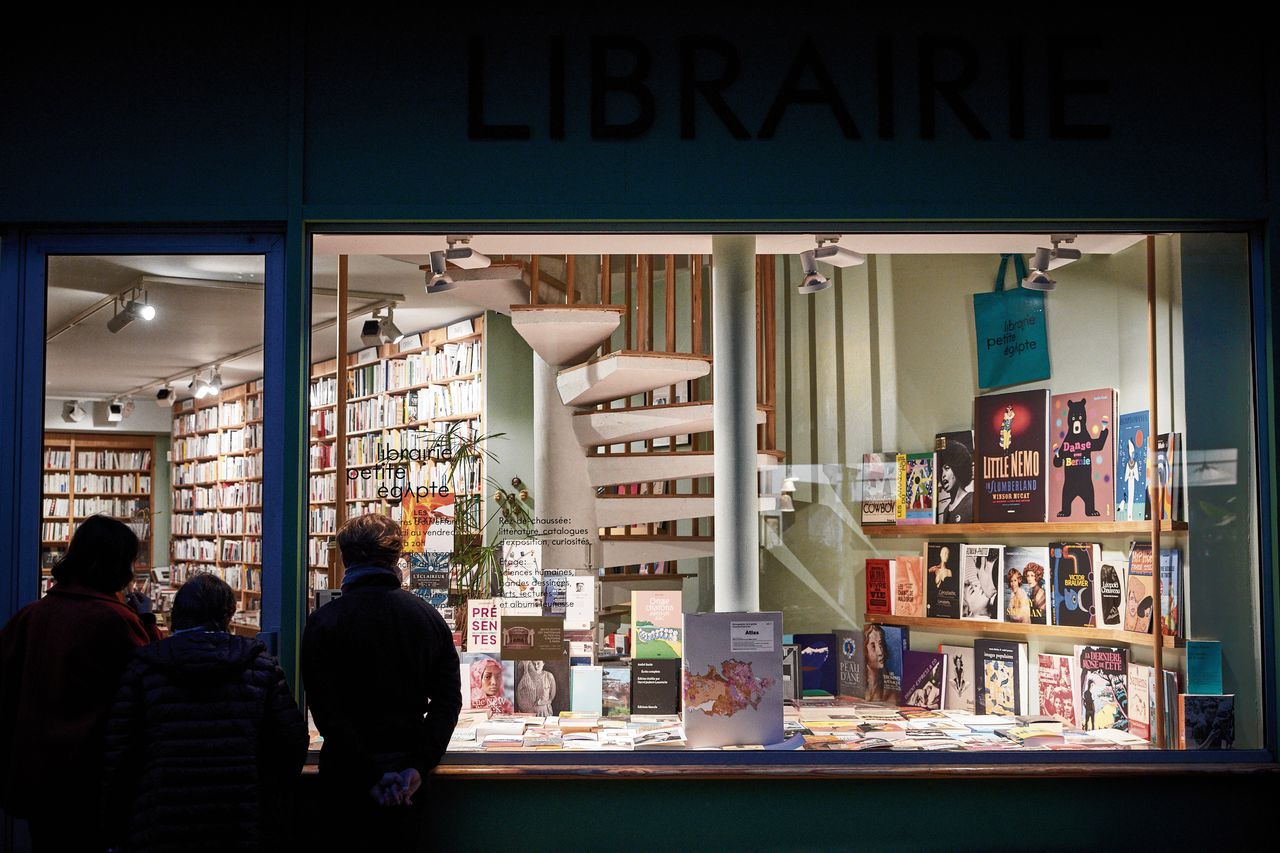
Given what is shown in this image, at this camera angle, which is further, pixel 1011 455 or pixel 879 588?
pixel 879 588

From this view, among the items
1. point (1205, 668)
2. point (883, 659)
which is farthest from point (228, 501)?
point (1205, 668)

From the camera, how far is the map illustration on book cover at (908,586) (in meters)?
4.97

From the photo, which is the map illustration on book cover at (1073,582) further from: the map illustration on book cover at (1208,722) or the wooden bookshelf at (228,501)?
the wooden bookshelf at (228,501)

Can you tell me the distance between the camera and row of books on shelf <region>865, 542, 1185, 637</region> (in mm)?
4152

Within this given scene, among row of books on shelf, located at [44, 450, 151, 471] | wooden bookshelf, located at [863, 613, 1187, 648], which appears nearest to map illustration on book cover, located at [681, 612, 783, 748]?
wooden bookshelf, located at [863, 613, 1187, 648]

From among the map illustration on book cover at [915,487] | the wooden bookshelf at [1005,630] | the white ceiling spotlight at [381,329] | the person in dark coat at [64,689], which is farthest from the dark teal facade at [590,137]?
the white ceiling spotlight at [381,329]

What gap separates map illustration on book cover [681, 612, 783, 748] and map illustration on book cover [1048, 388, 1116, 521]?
143 cm

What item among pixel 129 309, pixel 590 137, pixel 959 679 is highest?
pixel 590 137

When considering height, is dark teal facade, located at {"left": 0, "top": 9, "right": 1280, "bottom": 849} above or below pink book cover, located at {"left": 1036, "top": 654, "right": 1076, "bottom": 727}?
above

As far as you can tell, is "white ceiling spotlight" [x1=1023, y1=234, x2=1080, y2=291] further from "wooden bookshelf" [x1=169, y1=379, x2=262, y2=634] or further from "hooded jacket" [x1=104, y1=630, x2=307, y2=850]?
"hooded jacket" [x1=104, y1=630, x2=307, y2=850]

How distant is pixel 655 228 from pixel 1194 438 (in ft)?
6.40

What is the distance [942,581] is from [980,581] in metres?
0.17

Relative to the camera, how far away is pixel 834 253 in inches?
156

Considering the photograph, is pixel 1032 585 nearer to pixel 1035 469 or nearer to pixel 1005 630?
pixel 1005 630
